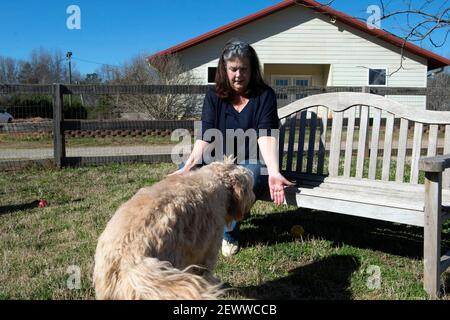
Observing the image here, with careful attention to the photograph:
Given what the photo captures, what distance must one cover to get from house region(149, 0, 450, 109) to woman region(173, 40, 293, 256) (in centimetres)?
1631

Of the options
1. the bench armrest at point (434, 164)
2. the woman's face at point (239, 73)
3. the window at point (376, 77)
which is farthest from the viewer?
the window at point (376, 77)

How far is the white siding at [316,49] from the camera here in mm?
20741

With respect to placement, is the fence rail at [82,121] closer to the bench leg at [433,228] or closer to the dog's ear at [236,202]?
the dog's ear at [236,202]

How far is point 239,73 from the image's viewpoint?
3924mm

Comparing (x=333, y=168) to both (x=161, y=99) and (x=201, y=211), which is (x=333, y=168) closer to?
(x=201, y=211)

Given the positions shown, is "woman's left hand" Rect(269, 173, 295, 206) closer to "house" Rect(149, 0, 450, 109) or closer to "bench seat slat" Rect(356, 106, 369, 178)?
"bench seat slat" Rect(356, 106, 369, 178)

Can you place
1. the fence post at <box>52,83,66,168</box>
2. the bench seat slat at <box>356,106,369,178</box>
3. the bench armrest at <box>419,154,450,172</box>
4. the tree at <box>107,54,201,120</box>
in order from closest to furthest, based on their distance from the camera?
1. the bench armrest at <box>419,154,450,172</box>
2. the bench seat slat at <box>356,106,369,178</box>
3. the fence post at <box>52,83,66,168</box>
4. the tree at <box>107,54,201,120</box>

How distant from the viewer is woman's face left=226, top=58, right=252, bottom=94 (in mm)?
3883

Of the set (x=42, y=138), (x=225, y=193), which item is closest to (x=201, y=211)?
(x=225, y=193)

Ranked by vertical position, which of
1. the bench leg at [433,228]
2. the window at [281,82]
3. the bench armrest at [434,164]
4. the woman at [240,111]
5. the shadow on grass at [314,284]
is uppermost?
the window at [281,82]

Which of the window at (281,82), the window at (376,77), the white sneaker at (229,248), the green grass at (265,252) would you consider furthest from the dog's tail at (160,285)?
the window at (281,82)

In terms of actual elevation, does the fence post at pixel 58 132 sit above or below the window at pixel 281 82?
below

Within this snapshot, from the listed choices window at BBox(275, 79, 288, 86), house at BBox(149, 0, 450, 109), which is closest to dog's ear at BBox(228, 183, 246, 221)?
house at BBox(149, 0, 450, 109)

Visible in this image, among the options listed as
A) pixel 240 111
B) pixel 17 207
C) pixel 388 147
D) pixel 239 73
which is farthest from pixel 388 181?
pixel 17 207
